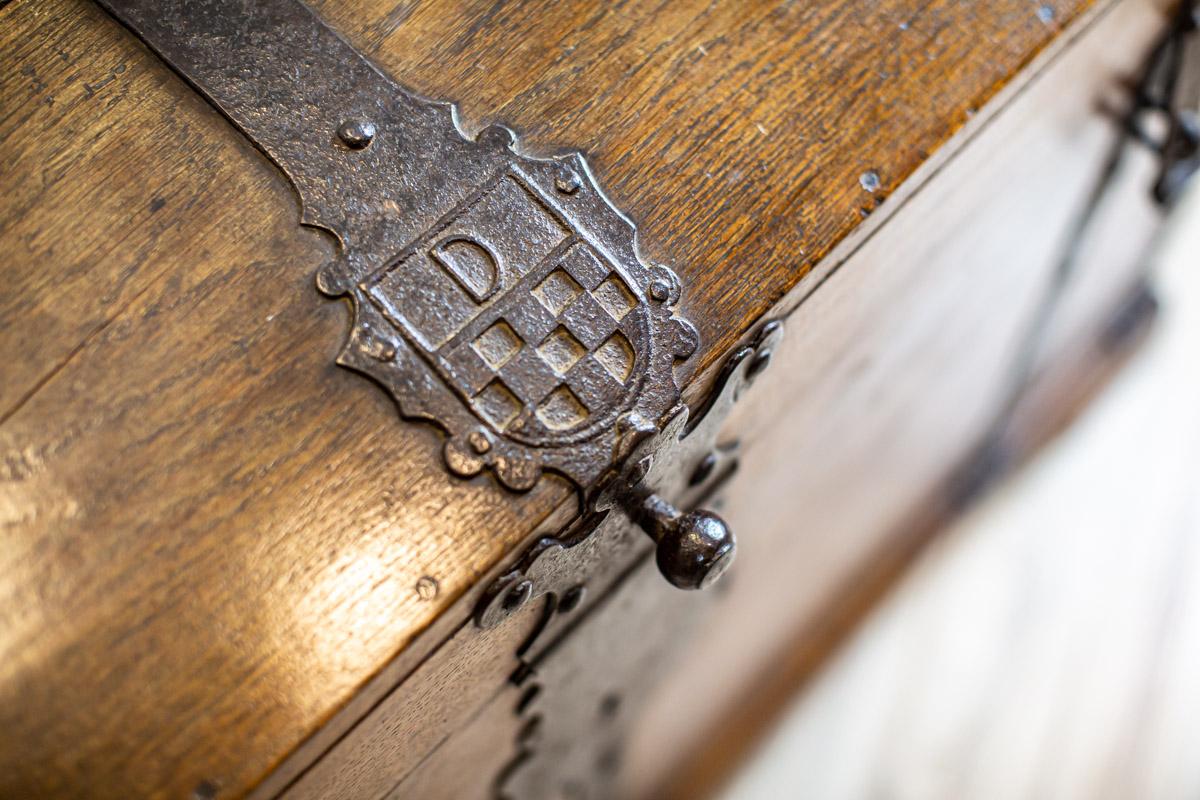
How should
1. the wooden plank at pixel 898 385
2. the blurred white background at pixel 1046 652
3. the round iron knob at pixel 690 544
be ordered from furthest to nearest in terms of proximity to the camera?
the blurred white background at pixel 1046 652 < the wooden plank at pixel 898 385 < the round iron knob at pixel 690 544

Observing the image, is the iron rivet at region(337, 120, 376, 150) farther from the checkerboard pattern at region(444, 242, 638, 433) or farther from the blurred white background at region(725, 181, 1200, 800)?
the blurred white background at region(725, 181, 1200, 800)

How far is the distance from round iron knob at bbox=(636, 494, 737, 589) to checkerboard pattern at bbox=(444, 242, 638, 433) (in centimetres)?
11

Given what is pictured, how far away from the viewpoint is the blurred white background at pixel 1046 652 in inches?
A: 69.5

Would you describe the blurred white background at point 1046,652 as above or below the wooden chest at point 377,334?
below

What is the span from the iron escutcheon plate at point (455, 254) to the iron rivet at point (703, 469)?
21 centimetres

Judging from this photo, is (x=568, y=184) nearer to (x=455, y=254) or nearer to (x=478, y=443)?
(x=455, y=254)

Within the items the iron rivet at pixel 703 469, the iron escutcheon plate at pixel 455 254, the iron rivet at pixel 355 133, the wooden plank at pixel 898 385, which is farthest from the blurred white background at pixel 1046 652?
the iron rivet at pixel 355 133

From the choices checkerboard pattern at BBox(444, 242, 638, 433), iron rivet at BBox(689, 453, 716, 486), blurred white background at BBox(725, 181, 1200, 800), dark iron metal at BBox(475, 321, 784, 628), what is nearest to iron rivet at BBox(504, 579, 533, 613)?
dark iron metal at BBox(475, 321, 784, 628)

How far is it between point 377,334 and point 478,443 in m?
0.10

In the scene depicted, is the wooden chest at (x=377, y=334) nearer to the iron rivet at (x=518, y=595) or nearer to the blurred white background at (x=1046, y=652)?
the iron rivet at (x=518, y=595)

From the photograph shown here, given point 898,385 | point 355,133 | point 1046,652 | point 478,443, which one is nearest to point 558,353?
point 478,443

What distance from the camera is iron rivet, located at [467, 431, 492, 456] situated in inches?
26.8

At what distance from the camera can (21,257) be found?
2.29 feet

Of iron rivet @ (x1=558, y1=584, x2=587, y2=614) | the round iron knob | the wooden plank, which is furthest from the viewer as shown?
the wooden plank
